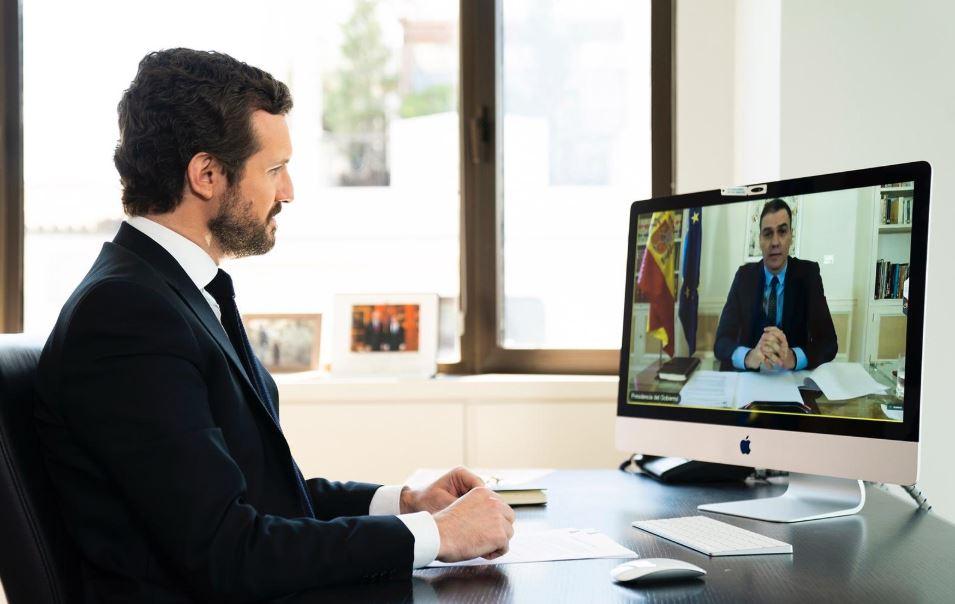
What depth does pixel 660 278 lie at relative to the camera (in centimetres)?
170

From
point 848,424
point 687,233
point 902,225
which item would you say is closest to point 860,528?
point 848,424

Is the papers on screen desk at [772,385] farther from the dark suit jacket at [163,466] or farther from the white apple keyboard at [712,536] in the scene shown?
the dark suit jacket at [163,466]

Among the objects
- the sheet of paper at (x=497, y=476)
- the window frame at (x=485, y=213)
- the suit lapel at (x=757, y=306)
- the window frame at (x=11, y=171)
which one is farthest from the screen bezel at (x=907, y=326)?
the window frame at (x=11, y=171)

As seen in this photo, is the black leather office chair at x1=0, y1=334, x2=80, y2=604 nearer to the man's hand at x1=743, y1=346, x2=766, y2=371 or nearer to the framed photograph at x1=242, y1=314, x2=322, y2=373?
the man's hand at x1=743, y1=346, x2=766, y2=371

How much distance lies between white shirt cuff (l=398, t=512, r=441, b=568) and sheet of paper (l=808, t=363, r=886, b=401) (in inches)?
25.9

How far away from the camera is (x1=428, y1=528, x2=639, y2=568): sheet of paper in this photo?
1.24 m

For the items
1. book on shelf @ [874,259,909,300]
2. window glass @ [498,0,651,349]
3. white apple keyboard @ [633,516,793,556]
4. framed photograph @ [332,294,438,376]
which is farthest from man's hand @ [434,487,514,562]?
window glass @ [498,0,651,349]

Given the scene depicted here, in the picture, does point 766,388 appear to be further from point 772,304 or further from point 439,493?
point 439,493

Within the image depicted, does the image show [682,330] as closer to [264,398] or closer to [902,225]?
[902,225]

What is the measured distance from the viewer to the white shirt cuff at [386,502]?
1.50 metres

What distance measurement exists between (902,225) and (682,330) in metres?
0.41

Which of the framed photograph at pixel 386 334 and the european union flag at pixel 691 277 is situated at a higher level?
the european union flag at pixel 691 277

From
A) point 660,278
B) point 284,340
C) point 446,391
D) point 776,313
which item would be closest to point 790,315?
point 776,313

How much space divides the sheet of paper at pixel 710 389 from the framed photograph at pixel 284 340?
150 centimetres
